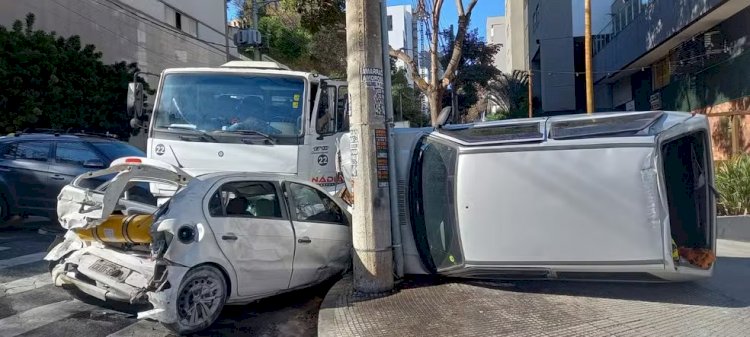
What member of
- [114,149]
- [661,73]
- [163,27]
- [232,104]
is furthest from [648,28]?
[114,149]

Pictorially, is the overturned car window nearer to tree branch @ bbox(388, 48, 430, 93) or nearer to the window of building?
tree branch @ bbox(388, 48, 430, 93)

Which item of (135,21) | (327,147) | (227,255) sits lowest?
(227,255)

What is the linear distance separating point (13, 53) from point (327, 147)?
9785mm

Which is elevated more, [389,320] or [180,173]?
[180,173]

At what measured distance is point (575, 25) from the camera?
38781mm

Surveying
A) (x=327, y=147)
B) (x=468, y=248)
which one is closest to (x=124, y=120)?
(x=327, y=147)

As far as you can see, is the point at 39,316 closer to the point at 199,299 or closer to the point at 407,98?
the point at 199,299

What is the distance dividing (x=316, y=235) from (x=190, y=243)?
1.61m

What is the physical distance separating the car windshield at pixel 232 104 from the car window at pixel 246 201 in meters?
2.11

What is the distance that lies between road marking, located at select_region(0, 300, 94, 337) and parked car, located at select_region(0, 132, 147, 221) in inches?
201

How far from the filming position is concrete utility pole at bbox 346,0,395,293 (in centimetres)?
687

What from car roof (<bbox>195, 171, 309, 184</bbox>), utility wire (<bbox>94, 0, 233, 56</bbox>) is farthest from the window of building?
car roof (<bbox>195, 171, 309, 184</bbox>)

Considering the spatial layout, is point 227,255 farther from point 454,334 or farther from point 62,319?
point 454,334

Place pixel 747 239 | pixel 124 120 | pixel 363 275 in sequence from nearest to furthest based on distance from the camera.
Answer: pixel 363 275 → pixel 747 239 → pixel 124 120
